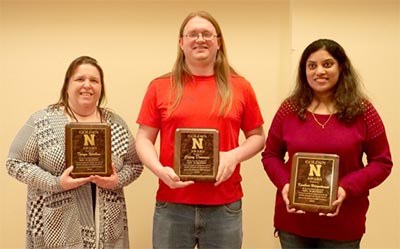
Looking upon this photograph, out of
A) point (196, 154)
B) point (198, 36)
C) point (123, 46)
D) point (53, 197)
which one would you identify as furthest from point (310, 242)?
point (123, 46)

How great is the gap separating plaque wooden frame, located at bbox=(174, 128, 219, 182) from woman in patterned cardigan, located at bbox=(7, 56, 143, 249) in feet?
1.07

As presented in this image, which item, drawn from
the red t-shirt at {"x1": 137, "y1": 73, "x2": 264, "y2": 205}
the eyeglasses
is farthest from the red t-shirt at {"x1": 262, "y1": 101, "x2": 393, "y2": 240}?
the eyeglasses

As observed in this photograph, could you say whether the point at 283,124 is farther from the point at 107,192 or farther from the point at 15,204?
the point at 15,204

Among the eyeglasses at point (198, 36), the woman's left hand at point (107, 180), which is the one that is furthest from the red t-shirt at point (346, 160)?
the woman's left hand at point (107, 180)

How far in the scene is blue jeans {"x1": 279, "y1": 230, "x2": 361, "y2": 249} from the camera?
1.77 meters

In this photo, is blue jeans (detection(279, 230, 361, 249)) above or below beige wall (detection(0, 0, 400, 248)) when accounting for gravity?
below

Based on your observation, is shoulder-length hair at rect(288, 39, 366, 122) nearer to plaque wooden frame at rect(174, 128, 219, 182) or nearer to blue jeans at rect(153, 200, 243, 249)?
plaque wooden frame at rect(174, 128, 219, 182)

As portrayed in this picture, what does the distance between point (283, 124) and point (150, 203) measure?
1280 millimetres

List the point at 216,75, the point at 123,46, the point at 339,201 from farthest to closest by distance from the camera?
the point at 123,46, the point at 216,75, the point at 339,201

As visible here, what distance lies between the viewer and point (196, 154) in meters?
1.75

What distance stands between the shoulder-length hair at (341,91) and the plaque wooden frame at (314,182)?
0.62ft

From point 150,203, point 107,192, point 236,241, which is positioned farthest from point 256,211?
point 107,192

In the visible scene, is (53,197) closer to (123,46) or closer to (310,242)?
(310,242)

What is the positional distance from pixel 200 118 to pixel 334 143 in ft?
1.76
